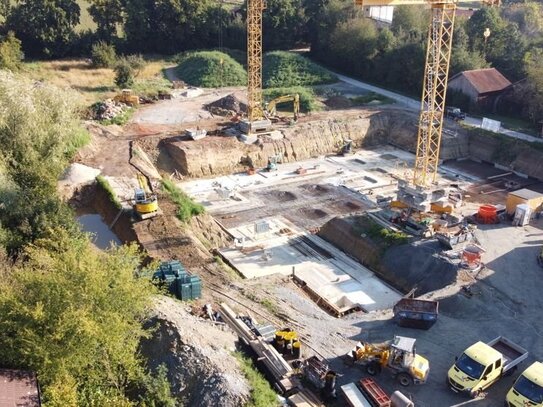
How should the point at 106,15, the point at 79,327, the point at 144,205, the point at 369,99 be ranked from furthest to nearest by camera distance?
1. the point at 106,15
2. the point at 369,99
3. the point at 144,205
4. the point at 79,327

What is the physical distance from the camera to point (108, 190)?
30328 millimetres

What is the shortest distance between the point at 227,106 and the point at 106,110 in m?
10.3

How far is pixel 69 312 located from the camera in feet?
47.3

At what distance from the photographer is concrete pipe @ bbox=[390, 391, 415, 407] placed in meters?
16.3

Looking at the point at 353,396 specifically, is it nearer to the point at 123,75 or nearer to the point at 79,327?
the point at 79,327

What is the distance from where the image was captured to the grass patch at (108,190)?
1160 inches

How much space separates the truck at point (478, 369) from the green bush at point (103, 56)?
152 feet

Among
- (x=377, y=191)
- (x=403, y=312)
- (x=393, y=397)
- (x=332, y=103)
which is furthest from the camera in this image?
(x=332, y=103)

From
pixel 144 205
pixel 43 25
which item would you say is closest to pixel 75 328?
pixel 144 205

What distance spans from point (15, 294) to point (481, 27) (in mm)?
53444

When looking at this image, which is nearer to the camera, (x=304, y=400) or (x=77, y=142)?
(x=304, y=400)

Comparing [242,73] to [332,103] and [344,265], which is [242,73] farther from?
[344,265]

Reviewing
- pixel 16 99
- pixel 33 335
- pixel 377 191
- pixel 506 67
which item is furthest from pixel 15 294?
pixel 506 67

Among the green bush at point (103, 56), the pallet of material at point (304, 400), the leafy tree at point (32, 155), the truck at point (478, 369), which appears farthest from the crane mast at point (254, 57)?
the pallet of material at point (304, 400)
